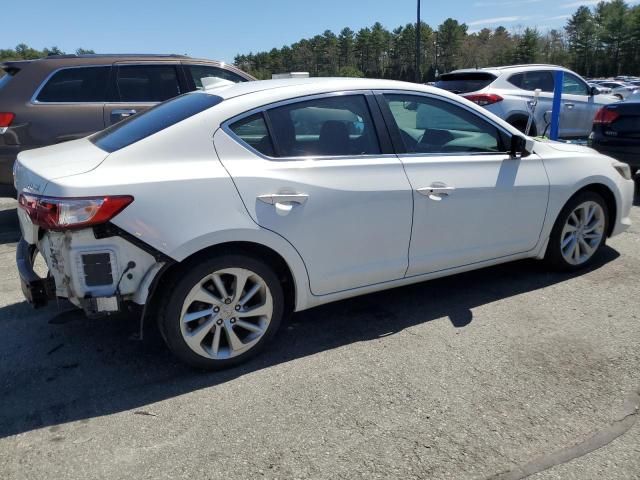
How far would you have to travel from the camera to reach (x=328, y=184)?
3238 millimetres

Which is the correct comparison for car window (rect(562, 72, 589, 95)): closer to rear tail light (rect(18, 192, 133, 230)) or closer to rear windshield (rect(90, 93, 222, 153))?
rear windshield (rect(90, 93, 222, 153))

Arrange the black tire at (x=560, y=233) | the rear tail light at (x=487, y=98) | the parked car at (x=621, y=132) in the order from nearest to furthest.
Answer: the black tire at (x=560, y=233) < the parked car at (x=621, y=132) < the rear tail light at (x=487, y=98)

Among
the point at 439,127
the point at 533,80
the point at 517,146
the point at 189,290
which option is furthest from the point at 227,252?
the point at 533,80

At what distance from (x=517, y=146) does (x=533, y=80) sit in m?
6.97

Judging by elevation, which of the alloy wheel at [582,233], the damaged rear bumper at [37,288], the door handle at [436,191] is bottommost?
the alloy wheel at [582,233]

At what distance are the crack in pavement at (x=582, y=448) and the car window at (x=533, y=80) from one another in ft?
27.1

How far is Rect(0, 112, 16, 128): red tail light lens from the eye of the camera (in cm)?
554

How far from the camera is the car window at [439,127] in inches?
145

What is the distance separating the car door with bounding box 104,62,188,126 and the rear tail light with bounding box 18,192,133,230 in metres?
3.62

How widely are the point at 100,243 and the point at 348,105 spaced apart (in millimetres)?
1730

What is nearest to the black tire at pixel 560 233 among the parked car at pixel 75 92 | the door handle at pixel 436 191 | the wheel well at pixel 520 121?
the door handle at pixel 436 191

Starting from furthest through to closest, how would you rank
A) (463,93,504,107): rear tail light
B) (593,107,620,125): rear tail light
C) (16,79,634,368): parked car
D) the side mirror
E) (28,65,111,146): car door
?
(463,93,504,107): rear tail light, (593,107,620,125): rear tail light, (28,65,111,146): car door, the side mirror, (16,79,634,368): parked car

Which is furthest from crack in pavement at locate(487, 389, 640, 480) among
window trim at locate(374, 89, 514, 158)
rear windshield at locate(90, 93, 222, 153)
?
rear windshield at locate(90, 93, 222, 153)

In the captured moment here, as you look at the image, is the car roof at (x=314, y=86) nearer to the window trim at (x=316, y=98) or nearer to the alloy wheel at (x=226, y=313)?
the window trim at (x=316, y=98)
